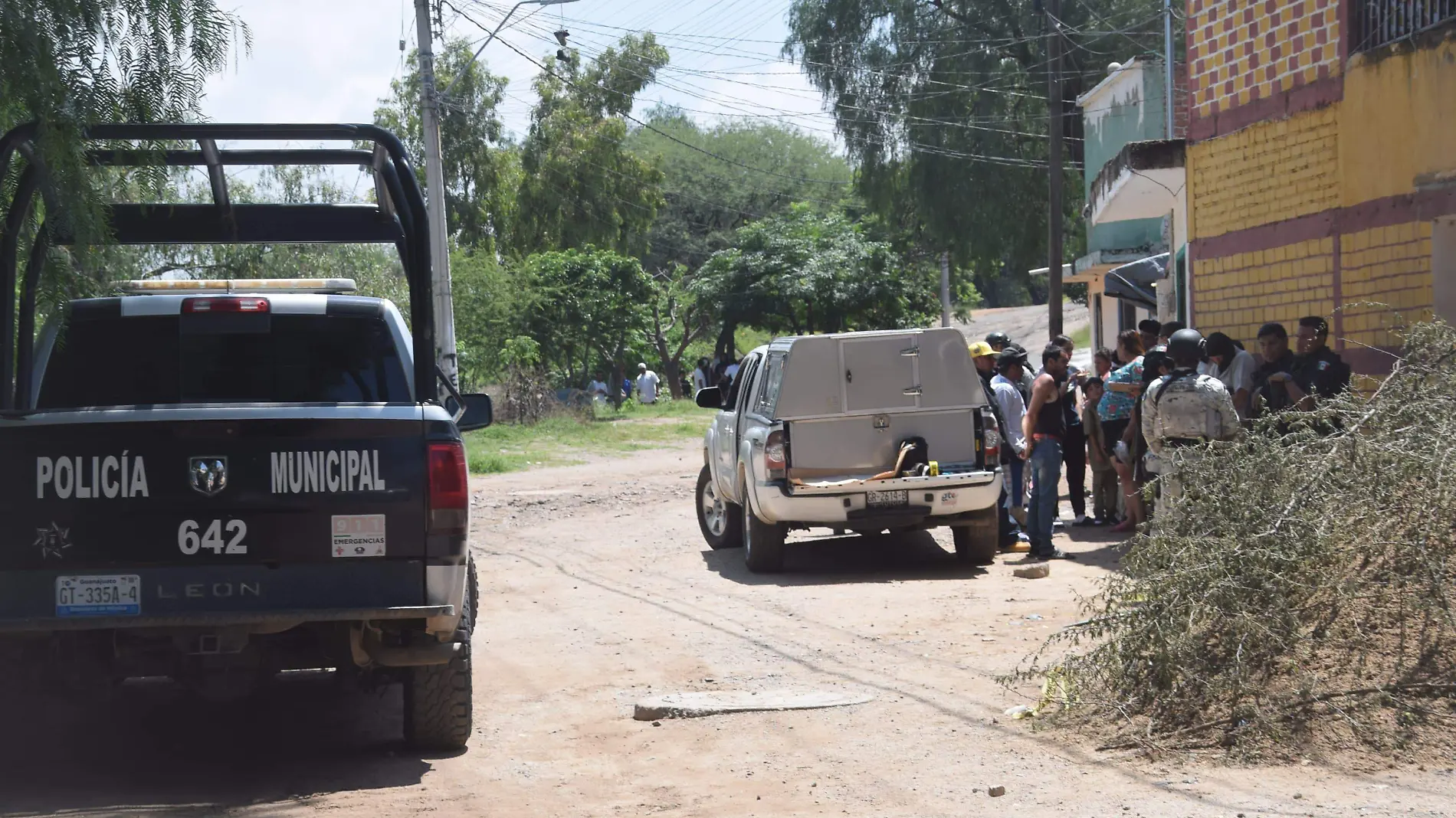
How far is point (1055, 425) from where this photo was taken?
469 inches

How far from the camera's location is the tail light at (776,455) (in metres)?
11.2

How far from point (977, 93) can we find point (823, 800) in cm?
3194

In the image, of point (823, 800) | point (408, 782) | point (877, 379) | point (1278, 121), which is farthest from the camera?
point (1278, 121)

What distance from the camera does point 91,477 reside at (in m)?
5.52

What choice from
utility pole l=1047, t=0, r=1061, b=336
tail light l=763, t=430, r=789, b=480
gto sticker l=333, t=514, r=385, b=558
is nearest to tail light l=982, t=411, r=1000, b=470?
tail light l=763, t=430, r=789, b=480

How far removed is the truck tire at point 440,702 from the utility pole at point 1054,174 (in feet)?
67.4

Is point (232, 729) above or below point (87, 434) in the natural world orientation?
below

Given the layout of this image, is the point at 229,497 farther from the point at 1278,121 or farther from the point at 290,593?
the point at 1278,121

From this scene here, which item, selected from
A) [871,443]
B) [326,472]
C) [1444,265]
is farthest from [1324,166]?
[326,472]

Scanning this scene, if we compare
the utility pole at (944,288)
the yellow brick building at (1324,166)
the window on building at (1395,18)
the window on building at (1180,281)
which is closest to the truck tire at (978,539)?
the yellow brick building at (1324,166)

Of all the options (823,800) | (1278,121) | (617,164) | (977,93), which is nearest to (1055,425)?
(1278,121)

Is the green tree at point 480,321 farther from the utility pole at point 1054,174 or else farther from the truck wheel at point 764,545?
the truck wheel at point 764,545

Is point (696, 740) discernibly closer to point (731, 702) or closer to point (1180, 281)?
point (731, 702)

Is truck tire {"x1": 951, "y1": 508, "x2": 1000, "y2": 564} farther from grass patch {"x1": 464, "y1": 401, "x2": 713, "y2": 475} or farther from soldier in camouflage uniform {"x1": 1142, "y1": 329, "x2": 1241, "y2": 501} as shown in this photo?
grass patch {"x1": 464, "y1": 401, "x2": 713, "y2": 475}
